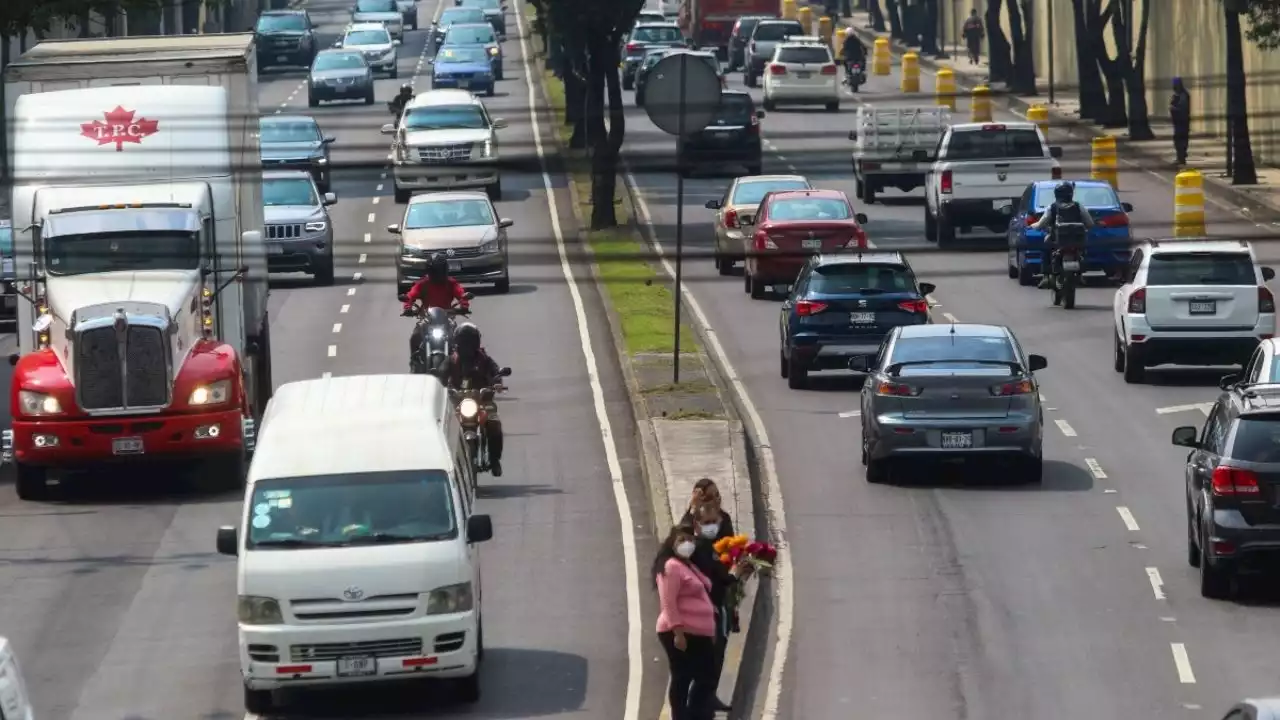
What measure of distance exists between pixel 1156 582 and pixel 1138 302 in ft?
36.2

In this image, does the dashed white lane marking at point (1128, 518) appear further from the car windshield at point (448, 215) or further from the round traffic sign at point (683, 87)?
the car windshield at point (448, 215)

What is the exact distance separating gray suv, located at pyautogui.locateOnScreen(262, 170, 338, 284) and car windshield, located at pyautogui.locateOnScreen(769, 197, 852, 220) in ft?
23.1

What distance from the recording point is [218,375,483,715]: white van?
55.6ft

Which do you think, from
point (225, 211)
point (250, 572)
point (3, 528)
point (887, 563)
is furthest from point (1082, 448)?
point (250, 572)

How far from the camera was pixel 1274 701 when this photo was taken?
10.9 m

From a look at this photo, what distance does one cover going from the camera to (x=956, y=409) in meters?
25.3

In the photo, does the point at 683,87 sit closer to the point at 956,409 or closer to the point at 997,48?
the point at 956,409

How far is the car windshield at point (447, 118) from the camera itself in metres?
48.5

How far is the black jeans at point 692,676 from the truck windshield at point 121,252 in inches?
456

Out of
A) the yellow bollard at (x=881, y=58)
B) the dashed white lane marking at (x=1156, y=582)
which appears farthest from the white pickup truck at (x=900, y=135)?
the yellow bollard at (x=881, y=58)

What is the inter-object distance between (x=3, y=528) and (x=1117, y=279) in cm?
2234

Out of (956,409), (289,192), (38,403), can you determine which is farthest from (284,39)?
(956,409)

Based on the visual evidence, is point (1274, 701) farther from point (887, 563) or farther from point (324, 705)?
point (887, 563)

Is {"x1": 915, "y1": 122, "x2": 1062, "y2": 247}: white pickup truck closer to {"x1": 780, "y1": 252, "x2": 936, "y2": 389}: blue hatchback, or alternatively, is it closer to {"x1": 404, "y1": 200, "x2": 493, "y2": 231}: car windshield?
{"x1": 404, "y1": 200, "x2": 493, "y2": 231}: car windshield
